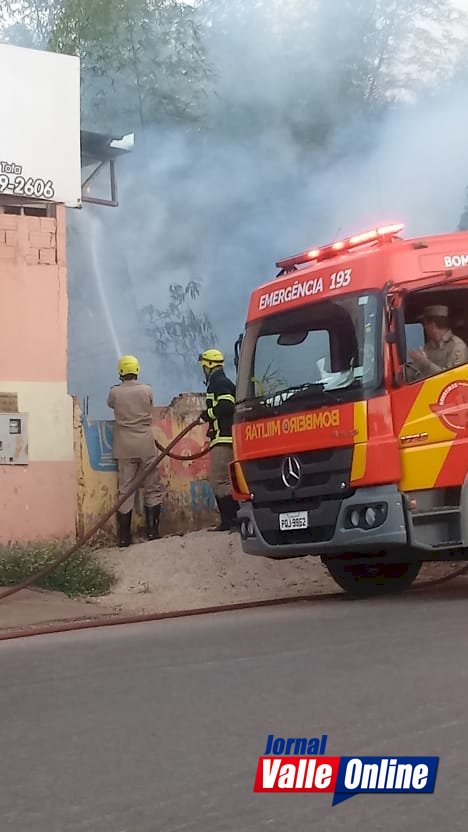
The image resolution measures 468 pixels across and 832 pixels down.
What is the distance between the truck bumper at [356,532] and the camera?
839cm

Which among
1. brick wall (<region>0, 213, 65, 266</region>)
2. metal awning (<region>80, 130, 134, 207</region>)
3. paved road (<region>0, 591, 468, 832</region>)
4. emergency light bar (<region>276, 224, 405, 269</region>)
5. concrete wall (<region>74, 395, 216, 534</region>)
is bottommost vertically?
paved road (<region>0, 591, 468, 832</region>)

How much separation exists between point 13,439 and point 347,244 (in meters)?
4.54

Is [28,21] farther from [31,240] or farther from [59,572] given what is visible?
[59,572]

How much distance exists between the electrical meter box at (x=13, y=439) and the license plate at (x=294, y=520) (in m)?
4.09

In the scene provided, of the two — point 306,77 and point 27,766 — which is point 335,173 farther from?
point 27,766

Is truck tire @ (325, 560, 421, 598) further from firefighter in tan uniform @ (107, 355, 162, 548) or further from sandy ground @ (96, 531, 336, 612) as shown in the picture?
firefighter in tan uniform @ (107, 355, 162, 548)

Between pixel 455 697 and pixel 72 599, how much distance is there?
6073 millimetres

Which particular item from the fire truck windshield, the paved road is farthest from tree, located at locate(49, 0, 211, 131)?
the paved road

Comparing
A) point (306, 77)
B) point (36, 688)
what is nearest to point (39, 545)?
point (36, 688)

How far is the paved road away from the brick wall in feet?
19.8

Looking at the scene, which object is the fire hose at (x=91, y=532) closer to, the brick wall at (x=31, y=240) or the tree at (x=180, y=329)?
the brick wall at (x=31, y=240)

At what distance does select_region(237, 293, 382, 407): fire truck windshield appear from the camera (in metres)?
8.63

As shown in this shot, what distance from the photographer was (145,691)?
5445mm

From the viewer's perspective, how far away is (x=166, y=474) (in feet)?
43.3
